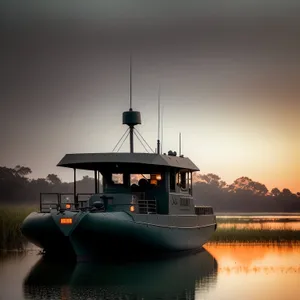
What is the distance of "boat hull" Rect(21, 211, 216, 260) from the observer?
29.8 metres

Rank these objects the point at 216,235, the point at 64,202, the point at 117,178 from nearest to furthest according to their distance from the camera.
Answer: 1. the point at 64,202
2. the point at 117,178
3. the point at 216,235

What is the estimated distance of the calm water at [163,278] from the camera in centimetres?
2337

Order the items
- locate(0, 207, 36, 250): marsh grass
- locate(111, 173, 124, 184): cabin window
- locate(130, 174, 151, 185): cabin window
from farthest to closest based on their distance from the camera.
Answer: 1. locate(0, 207, 36, 250): marsh grass
2. locate(130, 174, 151, 185): cabin window
3. locate(111, 173, 124, 184): cabin window

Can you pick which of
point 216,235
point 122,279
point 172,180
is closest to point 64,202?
point 172,180

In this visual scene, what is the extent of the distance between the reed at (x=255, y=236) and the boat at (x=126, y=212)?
419 centimetres

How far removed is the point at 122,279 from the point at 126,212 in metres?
5.24

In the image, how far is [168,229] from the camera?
3316 centimetres

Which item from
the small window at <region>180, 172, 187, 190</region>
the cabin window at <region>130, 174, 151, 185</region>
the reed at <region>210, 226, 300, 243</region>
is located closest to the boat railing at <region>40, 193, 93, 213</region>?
the cabin window at <region>130, 174, 151, 185</region>

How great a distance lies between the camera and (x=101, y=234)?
3002 cm

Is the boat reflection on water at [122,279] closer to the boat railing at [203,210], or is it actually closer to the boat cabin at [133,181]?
the boat cabin at [133,181]

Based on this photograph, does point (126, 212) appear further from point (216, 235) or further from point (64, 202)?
point (216, 235)

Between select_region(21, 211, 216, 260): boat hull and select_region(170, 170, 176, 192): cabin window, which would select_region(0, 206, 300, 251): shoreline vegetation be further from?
select_region(21, 211, 216, 260): boat hull

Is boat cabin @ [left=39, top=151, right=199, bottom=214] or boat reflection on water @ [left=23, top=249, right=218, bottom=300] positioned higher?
boat cabin @ [left=39, top=151, right=199, bottom=214]

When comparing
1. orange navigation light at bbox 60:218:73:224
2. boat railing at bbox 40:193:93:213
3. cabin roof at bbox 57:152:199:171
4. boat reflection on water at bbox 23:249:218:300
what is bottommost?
boat reflection on water at bbox 23:249:218:300
